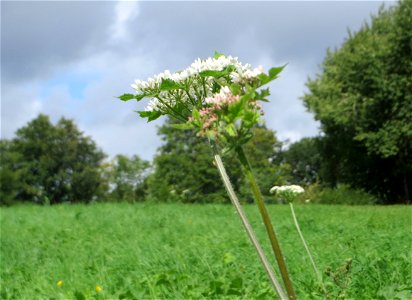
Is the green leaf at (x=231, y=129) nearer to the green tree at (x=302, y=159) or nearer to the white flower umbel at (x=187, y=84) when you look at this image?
the white flower umbel at (x=187, y=84)

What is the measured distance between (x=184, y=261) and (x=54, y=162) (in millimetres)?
48400

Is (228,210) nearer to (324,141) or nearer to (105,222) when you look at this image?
(105,222)

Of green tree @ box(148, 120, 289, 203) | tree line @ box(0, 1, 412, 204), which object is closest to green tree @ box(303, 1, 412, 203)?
tree line @ box(0, 1, 412, 204)

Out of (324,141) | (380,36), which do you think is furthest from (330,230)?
(324,141)

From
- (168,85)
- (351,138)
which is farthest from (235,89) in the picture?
(351,138)

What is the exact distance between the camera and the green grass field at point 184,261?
14.1 feet

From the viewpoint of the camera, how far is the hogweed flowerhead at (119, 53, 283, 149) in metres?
1.66

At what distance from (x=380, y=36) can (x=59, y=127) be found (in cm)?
3359

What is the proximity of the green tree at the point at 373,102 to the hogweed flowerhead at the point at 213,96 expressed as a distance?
24.4 m

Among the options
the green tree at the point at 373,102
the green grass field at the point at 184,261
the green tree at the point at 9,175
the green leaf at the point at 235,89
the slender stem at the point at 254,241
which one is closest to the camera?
the slender stem at the point at 254,241

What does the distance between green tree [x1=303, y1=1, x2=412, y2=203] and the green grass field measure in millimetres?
16879

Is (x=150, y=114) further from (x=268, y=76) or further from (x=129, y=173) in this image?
(x=129, y=173)

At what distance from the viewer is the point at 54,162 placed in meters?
52.2

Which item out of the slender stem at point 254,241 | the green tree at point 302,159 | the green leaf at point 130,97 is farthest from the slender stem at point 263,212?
the green tree at point 302,159
